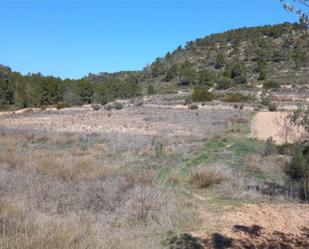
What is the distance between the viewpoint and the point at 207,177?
10227 millimetres

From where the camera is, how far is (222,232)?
6492 mm

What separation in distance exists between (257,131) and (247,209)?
66.3 feet

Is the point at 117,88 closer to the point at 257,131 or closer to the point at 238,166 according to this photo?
the point at 257,131

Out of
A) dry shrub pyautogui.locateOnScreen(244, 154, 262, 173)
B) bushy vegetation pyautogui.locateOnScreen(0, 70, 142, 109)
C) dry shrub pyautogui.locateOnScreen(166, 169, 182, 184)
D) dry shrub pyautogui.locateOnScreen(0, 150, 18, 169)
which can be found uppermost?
bushy vegetation pyautogui.locateOnScreen(0, 70, 142, 109)

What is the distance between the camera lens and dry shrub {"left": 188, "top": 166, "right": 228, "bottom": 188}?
10.1 metres

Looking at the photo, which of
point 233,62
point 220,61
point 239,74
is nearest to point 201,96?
point 239,74

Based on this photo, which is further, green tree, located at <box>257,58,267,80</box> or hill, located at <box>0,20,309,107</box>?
green tree, located at <box>257,58,267,80</box>

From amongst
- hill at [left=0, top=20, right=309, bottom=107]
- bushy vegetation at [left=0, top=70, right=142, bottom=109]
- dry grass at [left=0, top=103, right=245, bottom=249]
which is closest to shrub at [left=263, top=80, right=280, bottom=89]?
hill at [left=0, top=20, right=309, bottom=107]

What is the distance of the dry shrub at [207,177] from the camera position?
33.2 feet

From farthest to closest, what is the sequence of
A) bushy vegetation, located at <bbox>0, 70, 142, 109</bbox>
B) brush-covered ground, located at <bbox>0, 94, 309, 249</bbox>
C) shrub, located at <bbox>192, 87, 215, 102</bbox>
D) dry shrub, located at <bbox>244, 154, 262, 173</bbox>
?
bushy vegetation, located at <bbox>0, 70, 142, 109</bbox>
shrub, located at <bbox>192, 87, 215, 102</bbox>
dry shrub, located at <bbox>244, 154, 262, 173</bbox>
brush-covered ground, located at <bbox>0, 94, 309, 249</bbox>

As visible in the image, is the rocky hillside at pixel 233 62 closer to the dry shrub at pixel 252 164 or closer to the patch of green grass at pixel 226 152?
the patch of green grass at pixel 226 152

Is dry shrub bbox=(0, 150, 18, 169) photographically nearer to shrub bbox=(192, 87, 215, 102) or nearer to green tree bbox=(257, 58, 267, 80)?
shrub bbox=(192, 87, 215, 102)

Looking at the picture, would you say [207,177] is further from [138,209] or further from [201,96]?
[201,96]

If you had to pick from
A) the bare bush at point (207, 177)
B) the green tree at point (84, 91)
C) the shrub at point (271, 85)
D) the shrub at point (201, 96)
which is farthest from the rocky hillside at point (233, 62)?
the bare bush at point (207, 177)
